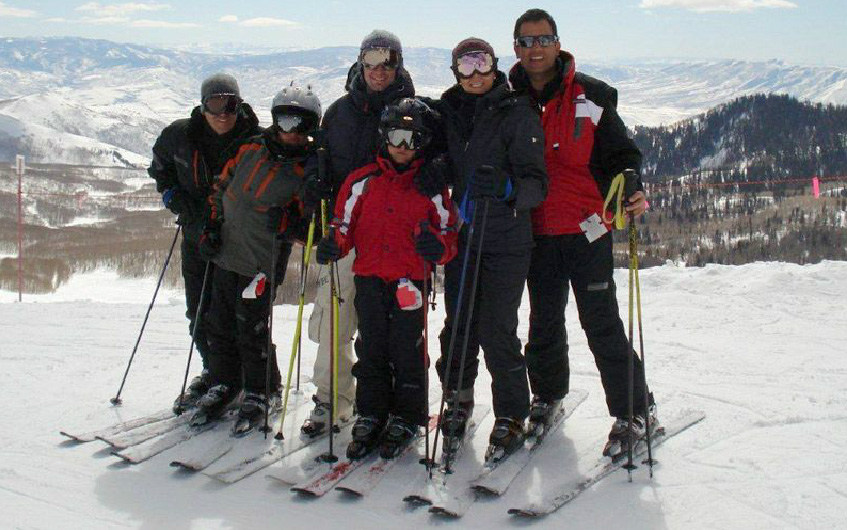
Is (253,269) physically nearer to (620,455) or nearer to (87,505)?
(87,505)

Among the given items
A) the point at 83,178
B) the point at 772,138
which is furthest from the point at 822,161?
the point at 83,178

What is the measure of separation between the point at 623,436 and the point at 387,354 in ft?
4.49

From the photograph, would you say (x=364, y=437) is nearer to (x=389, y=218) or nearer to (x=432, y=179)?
(x=389, y=218)

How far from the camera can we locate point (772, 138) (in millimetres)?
119750

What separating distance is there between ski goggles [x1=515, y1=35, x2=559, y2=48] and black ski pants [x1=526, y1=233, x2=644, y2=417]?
102 cm

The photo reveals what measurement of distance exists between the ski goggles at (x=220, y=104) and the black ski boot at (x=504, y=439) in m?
2.53

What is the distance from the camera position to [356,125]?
3.91 meters

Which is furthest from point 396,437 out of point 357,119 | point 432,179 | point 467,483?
point 357,119

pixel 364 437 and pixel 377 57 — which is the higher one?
pixel 377 57

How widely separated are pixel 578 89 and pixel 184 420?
317cm

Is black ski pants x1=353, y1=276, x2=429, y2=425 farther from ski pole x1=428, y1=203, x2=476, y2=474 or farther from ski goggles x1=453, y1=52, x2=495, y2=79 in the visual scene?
ski goggles x1=453, y1=52, x2=495, y2=79

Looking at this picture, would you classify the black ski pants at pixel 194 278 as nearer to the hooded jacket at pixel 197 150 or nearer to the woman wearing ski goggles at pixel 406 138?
the hooded jacket at pixel 197 150

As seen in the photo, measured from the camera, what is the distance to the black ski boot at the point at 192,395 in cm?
457

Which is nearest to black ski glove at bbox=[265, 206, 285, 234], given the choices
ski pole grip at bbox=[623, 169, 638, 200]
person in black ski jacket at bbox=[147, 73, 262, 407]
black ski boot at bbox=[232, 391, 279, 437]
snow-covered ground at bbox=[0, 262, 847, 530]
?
person in black ski jacket at bbox=[147, 73, 262, 407]
